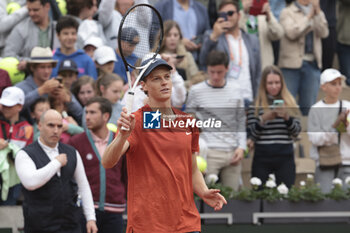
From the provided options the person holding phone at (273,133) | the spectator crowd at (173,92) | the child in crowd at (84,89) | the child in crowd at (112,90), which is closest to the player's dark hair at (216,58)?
the spectator crowd at (173,92)

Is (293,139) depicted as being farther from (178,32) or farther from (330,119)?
(178,32)

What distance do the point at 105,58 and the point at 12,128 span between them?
6.26 feet

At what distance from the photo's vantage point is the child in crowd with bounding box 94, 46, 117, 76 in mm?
9422

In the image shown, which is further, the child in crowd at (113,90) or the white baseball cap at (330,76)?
the white baseball cap at (330,76)

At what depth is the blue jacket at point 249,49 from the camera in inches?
390

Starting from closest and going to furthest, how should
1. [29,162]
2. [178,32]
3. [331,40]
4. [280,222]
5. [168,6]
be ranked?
1. [29,162]
2. [280,222]
3. [178,32]
4. [168,6]
5. [331,40]

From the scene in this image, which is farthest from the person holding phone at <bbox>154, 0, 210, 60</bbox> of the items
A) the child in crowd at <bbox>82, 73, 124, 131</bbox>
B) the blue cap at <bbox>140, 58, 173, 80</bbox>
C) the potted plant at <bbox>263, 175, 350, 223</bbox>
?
the blue cap at <bbox>140, 58, 173, 80</bbox>

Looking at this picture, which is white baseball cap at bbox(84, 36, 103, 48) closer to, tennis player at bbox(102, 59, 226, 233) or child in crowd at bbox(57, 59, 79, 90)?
child in crowd at bbox(57, 59, 79, 90)

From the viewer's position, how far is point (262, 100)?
29.3 ft

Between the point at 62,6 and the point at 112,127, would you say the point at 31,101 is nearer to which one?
the point at 112,127

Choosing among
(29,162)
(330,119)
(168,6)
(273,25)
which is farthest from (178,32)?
(29,162)

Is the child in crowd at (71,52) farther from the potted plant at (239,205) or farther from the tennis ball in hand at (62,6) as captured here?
the potted plant at (239,205)

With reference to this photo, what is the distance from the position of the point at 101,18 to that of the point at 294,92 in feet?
9.40

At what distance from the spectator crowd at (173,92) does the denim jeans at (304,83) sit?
16mm
